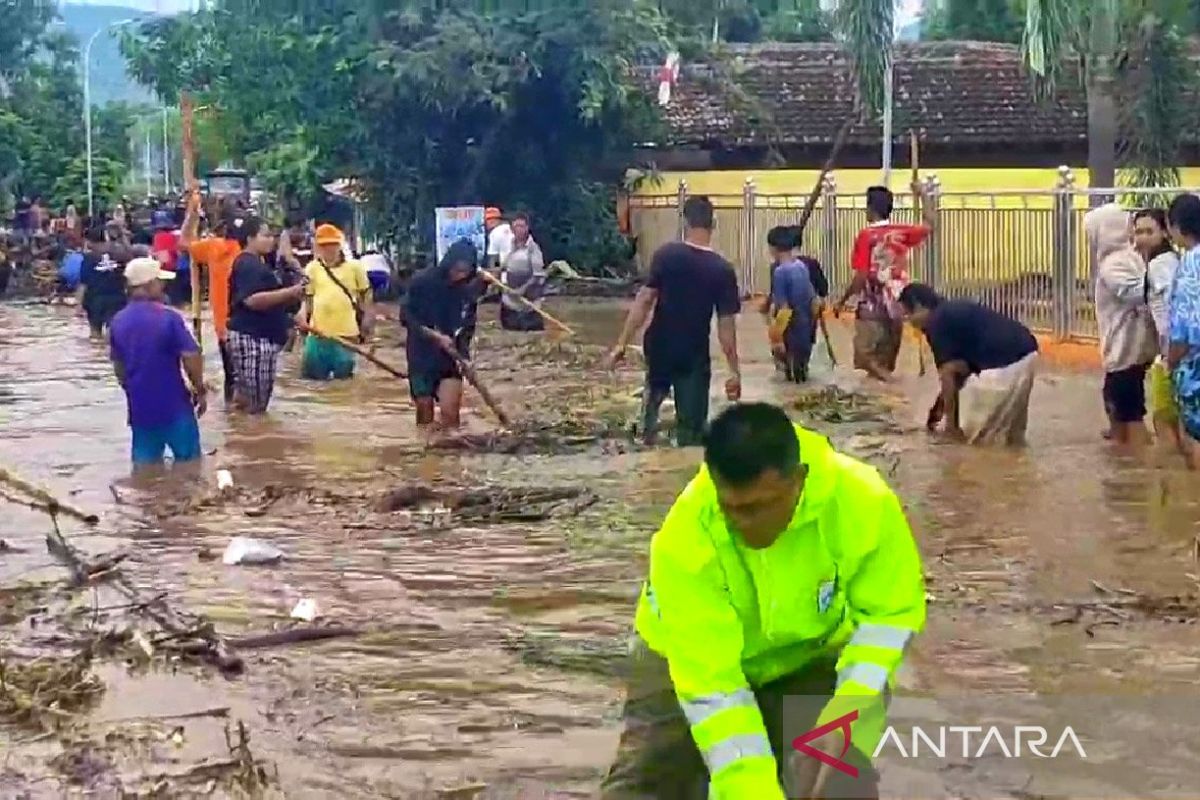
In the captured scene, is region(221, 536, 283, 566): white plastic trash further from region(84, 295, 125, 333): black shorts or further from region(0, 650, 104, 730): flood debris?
region(84, 295, 125, 333): black shorts

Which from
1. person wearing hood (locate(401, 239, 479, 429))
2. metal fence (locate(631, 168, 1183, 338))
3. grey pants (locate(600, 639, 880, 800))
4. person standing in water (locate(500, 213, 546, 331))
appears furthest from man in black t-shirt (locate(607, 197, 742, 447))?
person standing in water (locate(500, 213, 546, 331))

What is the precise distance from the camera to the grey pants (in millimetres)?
4234

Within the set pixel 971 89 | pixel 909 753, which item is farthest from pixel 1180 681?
pixel 971 89

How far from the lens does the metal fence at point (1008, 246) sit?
1889 centimetres

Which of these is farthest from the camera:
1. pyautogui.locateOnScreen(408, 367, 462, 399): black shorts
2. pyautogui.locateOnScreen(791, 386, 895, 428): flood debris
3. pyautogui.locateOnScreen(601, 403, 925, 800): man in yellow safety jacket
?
pyautogui.locateOnScreen(791, 386, 895, 428): flood debris

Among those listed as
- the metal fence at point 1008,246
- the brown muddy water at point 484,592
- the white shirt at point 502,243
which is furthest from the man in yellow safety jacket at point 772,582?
the white shirt at point 502,243

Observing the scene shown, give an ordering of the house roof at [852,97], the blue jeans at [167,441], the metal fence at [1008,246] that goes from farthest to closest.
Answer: the house roof at [852,97], the metal fence at [1008,246], the blue jeans at [167,441]

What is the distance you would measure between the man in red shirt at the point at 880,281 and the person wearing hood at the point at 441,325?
3.63 meters

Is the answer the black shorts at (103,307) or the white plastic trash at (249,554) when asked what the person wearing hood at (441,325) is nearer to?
the white plastic trash at (249,554)

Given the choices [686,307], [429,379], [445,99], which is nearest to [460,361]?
[429,379]

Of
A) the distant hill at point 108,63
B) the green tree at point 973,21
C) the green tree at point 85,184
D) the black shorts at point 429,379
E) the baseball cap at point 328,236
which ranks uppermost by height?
the distant hill at point 108,63

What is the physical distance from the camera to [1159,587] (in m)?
8.43

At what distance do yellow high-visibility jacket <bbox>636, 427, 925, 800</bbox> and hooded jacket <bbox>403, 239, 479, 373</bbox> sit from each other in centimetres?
1006

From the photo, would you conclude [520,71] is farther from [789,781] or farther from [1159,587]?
[789,781]
